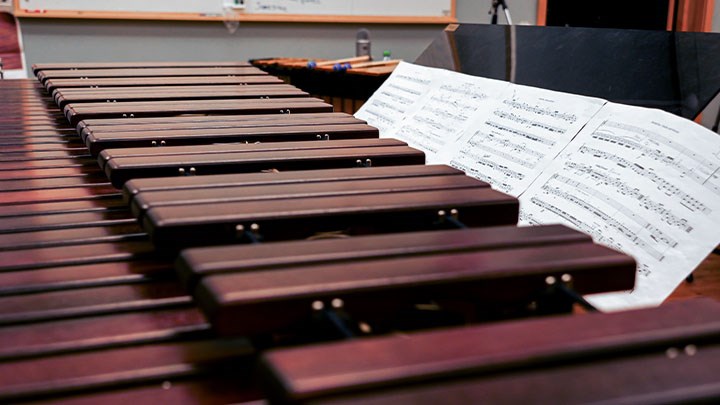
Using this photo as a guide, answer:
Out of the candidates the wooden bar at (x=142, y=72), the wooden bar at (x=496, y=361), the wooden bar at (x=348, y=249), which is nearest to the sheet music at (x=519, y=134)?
the wooden bar at (x=348, y=249)

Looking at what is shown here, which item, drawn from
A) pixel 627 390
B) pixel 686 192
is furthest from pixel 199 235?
pixel 686 192

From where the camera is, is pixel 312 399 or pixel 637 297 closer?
pixel 312 399

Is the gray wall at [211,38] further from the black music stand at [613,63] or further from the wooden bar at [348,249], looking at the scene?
the wooden bar at [348,249]

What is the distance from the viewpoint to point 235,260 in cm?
106

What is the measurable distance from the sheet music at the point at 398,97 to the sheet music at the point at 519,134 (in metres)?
0.45

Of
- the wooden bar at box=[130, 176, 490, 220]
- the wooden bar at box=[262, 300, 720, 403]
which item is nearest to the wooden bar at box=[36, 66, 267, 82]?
the wooden bar at box=[130, 176, 490, 220]

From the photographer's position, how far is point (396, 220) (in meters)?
1.38

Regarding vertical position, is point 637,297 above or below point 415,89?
below

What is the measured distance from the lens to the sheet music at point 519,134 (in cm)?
194

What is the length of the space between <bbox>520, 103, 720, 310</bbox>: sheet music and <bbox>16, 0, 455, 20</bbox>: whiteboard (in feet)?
16.8

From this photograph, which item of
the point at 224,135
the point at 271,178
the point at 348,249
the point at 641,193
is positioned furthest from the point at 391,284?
the point at 224,135

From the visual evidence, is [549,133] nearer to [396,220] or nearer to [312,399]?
[396,220]

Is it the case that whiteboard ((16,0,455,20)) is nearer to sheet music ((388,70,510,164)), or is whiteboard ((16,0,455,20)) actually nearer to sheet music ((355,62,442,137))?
Result: sheet music ((355,62,442,137))

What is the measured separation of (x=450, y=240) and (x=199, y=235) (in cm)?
39
